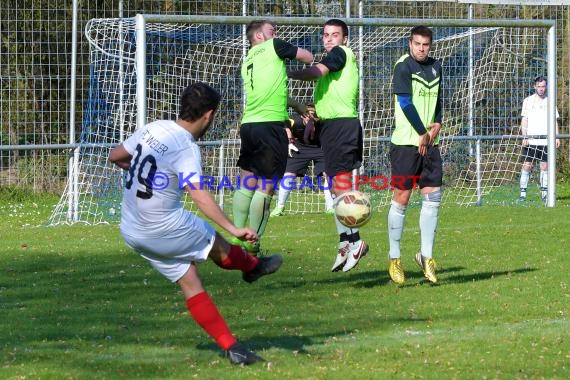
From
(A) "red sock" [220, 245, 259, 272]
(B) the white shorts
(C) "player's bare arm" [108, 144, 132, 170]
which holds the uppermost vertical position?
(C) "player's bare arm" [108, 144, 132, 170]

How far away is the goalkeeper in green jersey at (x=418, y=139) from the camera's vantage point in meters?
9.65

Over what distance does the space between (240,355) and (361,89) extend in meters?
11.8

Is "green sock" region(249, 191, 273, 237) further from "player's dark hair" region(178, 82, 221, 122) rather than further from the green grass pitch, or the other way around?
"player's dark hair" region(178, 82, 221, 122)

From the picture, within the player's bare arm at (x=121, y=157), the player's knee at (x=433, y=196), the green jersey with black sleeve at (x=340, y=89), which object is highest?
the green jersey with black sleeve at (x=340, y=89)

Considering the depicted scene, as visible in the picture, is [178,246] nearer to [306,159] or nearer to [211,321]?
[211,321]

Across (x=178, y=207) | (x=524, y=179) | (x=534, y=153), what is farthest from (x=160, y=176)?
(x=534, y=153)

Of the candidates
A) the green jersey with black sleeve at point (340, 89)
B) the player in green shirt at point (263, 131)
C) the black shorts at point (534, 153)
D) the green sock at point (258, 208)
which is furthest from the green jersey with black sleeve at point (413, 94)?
the black shorts at point (534, 153)

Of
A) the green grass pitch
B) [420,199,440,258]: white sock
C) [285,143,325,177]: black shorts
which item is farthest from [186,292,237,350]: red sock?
[285,143,325,177]: black shorts

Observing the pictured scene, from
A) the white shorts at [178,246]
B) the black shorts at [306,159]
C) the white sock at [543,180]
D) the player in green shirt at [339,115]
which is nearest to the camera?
the white shorts at [178,246]

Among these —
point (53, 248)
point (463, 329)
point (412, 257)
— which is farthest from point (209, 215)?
point (53, 248)

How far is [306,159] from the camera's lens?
15.8 m

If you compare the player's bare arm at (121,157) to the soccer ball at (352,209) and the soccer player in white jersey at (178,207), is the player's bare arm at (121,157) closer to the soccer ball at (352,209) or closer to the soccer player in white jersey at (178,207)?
the soccer player in white jersey at (178,207)

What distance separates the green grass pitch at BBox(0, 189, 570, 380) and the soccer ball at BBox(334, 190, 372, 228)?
587mm

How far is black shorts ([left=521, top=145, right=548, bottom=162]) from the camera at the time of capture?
18.7 metres
